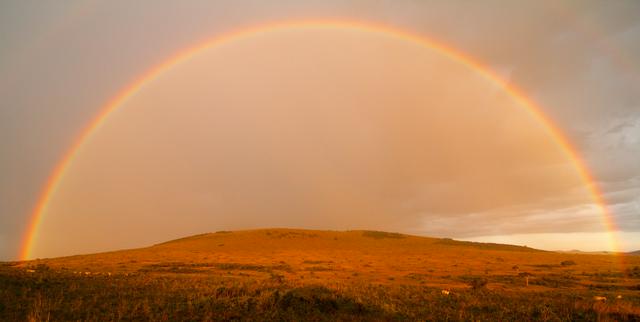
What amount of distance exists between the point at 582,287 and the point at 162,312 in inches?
1154

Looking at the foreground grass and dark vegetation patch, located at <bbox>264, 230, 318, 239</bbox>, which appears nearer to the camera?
the foreground grass

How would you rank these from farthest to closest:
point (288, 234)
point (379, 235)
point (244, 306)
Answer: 1. point (379, 235)
2. point (288, 234)
3. point (244, 306)

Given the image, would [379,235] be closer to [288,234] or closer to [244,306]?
[288,234]

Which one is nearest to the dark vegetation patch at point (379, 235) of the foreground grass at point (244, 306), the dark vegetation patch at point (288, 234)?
the dark vegetation patch at point (288, 234)

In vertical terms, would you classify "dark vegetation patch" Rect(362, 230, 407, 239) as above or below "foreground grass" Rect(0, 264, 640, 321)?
above

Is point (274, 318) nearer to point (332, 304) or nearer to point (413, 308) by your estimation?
point (332, 304)

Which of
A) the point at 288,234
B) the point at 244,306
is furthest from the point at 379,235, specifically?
the point at 244,306

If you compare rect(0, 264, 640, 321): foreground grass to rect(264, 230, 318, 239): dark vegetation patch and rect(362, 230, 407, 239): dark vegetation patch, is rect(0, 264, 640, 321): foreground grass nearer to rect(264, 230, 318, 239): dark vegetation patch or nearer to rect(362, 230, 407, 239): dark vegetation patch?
rect(264, 230, 318, 239): dark vegetation patch

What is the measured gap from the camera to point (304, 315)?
14.6 metres

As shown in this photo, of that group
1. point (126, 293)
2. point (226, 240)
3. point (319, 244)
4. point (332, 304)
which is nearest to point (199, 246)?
point (226, 240)

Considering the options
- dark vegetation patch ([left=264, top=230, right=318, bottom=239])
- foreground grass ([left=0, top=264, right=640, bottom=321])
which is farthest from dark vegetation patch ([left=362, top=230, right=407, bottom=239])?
foreground grass ([left=0, top=264, right=640, bottom=321])

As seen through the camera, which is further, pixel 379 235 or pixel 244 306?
pixel 379 235

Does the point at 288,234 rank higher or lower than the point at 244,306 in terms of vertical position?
higher

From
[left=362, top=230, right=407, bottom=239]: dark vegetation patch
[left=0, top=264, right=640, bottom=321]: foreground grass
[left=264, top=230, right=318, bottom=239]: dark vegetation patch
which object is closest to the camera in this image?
[left=0, top=264, right=640, bottom=321]: foreground grass
